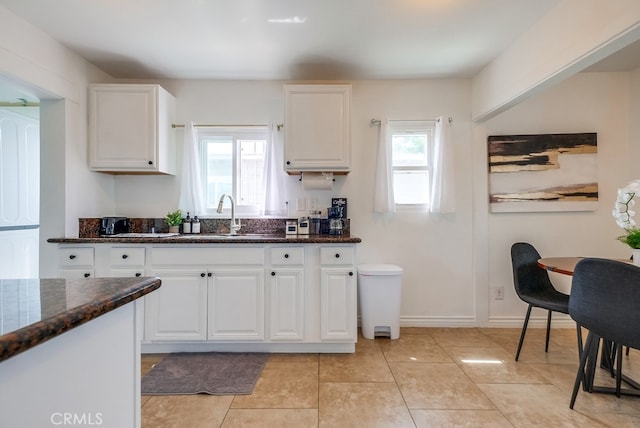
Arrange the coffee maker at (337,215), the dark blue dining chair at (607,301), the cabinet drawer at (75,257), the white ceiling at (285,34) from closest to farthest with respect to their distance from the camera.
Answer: the dark blue dining chair at (607,301)
the white ceiling at (285,34)
the cabinet drawer at (75,257)
the coffee maker at (337,215)

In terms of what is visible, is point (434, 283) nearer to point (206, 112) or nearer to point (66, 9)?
point (206, 112)

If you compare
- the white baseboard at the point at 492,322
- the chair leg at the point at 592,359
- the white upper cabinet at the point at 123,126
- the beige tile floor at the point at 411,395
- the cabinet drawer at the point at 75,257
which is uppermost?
the white upper cabinet at the point at 123,126

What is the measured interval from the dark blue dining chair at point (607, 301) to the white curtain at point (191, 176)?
300 centimetres

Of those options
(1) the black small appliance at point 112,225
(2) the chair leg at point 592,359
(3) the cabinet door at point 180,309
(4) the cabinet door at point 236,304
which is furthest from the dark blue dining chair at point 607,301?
(1) the black small appliance at point 112,225

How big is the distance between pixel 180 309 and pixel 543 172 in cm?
358

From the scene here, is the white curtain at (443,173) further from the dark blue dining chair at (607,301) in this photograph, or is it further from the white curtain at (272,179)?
the white curtain at (272,179)

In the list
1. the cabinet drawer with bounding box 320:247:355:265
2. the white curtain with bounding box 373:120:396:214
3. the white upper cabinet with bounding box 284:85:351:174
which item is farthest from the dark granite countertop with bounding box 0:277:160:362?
the white curtain with bounding box 373:120:396:214

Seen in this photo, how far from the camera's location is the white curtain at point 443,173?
2924mm

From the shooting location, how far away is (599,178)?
2945mm

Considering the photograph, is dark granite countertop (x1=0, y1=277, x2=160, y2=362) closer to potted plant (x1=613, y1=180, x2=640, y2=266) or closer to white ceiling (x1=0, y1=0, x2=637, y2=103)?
white ceiling (x1=0, y1=0, x2=637, y2=103)

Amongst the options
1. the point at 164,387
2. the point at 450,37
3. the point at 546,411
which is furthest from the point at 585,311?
the point at 164,387

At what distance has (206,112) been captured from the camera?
3.05 meters

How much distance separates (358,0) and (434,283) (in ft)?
8.35

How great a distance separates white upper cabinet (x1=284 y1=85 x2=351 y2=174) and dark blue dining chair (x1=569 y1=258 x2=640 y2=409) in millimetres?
1793
